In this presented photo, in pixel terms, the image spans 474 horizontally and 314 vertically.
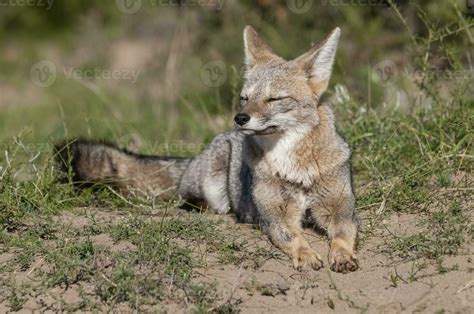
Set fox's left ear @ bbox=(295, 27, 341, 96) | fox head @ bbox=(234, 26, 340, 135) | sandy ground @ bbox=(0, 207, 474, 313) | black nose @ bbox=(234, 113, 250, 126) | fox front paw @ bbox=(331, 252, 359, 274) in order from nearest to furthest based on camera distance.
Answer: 1. sandy ground @ bbox=(0, 207, 474, 313)
2. fox front paw @ bbox=(331, 252, 359, 274)
3. black nose @ bbox=(234, 113, 250, 126)
4. fox head @ bbox=(234, 26, 340, 135)
5. fox's left ear @ bbox=(295, 27, 341, 96)

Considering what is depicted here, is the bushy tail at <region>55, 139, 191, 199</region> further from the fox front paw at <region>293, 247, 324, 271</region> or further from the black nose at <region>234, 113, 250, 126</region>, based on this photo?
the fox front paw at <region>293, 247, 324, 271</region>

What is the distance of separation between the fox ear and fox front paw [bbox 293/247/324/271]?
1828 millimetres

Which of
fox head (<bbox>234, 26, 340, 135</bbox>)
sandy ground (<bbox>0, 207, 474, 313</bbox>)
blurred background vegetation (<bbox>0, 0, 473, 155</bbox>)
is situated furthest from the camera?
blurred background vegetation (<bbox>0, 0, 473, 155</bbox>)

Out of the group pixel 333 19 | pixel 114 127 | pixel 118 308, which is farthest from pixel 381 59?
pixel 118 308

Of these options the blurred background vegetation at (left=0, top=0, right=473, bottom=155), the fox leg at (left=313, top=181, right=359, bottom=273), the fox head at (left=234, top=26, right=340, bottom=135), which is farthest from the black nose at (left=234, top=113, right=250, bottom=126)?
the blurred background vegetation at (left=0, top=0, right=473, bottom=155)

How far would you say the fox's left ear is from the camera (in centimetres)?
614

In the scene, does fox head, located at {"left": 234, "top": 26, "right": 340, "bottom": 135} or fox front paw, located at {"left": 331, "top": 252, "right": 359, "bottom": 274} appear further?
fox head, located at {"left": 234, "top": 26, "right": 340, "bottom": 135}

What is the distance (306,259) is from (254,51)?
210 centimetres

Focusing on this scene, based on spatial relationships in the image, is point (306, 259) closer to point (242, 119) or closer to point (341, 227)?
point (341, 227)

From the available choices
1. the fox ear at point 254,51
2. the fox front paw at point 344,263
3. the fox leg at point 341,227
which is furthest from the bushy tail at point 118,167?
the fox front paw at point 344,263

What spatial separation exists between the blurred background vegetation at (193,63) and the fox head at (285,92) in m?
1.67

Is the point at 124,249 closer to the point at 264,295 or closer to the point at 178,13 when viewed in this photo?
the point at 264,295

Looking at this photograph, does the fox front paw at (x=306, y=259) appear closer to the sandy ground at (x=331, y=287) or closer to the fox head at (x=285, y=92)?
the sandy ground at (x=331, y=287)

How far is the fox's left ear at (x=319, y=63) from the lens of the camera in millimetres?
6145
